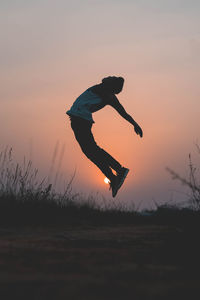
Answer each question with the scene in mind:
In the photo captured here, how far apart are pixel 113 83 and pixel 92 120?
64 centimetres

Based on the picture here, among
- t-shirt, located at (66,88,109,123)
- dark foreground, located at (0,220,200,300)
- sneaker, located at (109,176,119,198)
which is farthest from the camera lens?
sneaker, located at (109,176,119,198)

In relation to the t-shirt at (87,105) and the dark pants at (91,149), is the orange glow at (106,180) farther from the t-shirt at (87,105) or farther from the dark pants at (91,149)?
the t-shirt at (87,105)

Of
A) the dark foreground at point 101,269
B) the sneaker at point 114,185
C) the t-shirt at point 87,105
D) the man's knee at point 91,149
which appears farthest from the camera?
the sneaker at point 114,185

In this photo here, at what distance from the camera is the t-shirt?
6359mm

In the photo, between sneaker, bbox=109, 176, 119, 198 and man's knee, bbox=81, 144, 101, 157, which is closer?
man's knee, bbox=81, 144, 101, 157

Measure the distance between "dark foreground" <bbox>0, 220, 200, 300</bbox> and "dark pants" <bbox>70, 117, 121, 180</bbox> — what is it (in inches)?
106

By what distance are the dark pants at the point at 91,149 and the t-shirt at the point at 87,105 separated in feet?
0.24

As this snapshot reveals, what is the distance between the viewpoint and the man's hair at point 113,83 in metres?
6.64

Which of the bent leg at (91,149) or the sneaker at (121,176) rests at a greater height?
the bent leg at (91,149)

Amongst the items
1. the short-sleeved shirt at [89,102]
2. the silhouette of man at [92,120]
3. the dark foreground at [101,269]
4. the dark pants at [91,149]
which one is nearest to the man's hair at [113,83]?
the silhouette of man at [92,120]

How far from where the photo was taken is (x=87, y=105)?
21.1ft

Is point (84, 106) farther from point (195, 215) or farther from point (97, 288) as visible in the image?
point (97, 288)

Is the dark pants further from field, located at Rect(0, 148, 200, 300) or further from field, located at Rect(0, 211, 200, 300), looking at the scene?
field, located at Rect(0, 211, 200, 300)

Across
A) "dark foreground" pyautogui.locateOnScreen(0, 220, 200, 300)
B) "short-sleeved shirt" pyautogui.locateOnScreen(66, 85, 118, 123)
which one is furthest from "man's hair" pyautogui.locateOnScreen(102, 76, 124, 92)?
"dark foreground" pyautogui.locateOnScreen(0, 220, 200, 300)
